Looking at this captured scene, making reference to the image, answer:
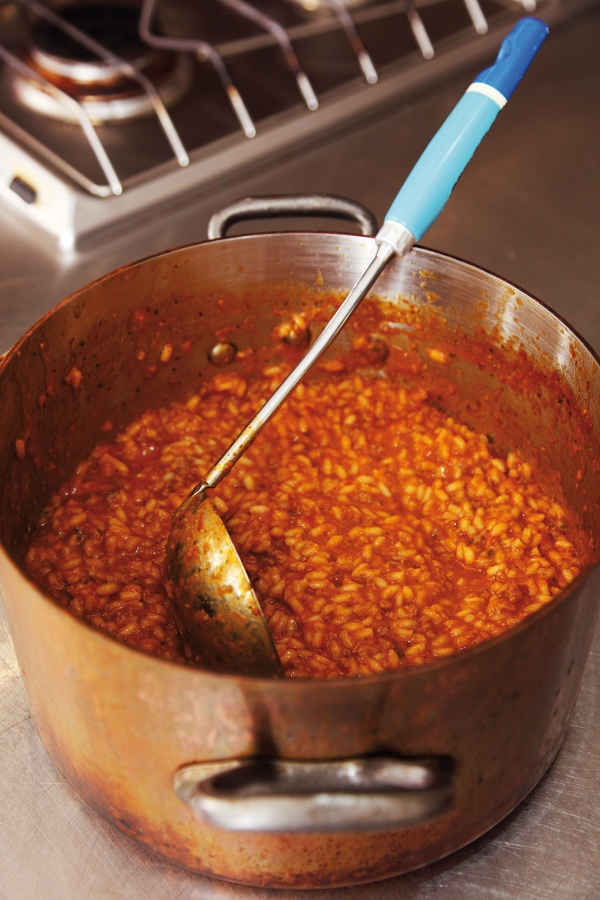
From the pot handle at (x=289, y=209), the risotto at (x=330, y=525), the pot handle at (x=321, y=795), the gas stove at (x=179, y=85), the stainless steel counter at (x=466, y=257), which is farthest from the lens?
the gas stove at (x=179, y=85)

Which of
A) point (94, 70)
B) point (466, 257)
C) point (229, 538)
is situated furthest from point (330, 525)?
point (94, 70)

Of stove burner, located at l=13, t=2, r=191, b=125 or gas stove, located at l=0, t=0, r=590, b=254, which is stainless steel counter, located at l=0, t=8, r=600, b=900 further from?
stove burner, located at l=13, t=2, r=191, b=125

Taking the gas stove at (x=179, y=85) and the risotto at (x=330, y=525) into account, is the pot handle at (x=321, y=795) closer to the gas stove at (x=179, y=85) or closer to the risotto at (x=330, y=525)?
the risotto at (x=330, y=525)

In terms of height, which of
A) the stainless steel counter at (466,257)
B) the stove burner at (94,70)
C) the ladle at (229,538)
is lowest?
the stainless steel counter at (466,257)

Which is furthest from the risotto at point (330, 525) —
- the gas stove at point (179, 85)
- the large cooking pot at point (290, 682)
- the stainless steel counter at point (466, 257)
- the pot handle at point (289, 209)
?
the gas stove at point (179, 85)

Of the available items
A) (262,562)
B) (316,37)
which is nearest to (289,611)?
(262,562)

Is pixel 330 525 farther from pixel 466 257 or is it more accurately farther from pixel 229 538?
pixel 466 257

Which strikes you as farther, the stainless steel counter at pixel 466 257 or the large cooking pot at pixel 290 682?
the stainless steel counter at pixel 466 257
